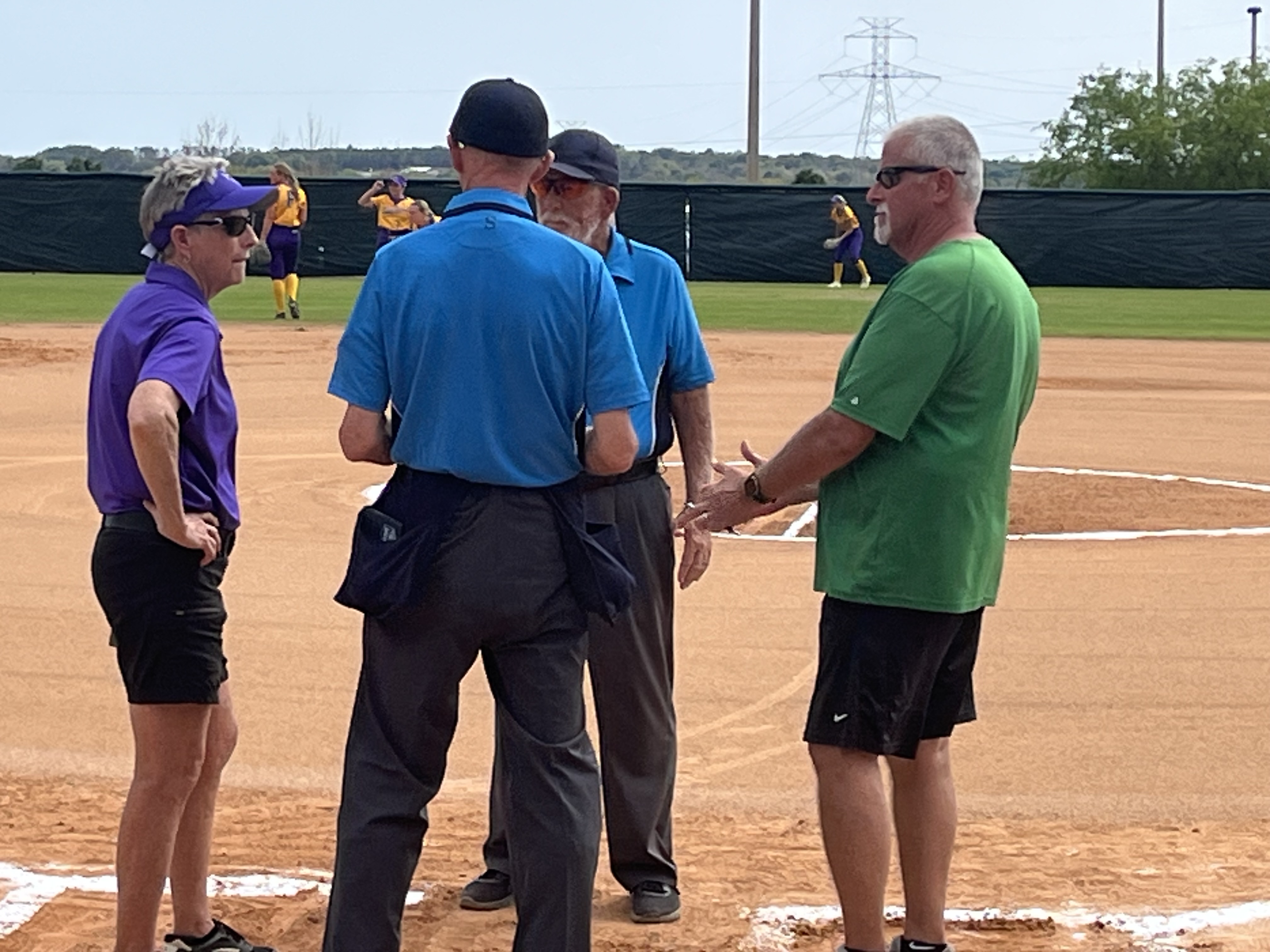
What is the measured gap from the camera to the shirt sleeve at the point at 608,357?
12.3 feet

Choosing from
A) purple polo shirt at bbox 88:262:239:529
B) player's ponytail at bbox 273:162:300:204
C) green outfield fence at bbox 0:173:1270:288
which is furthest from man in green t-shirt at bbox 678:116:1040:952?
green outfield fence at bbox 0:173:1270:288

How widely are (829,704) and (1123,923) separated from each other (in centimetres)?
114

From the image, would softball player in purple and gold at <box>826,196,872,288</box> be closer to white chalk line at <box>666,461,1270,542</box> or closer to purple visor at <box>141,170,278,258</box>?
white chalk line at <box>666,461,1270,542</box>

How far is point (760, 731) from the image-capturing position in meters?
6.43

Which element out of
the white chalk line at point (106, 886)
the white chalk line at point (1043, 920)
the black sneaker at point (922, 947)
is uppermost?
the black sneaker at point (922, 947)

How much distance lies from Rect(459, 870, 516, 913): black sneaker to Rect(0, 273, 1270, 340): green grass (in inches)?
695

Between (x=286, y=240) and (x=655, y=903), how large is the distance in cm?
2002

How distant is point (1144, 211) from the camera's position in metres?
35.8

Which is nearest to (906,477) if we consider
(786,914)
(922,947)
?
(922,947)

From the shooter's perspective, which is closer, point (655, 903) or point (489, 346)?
point (489, 346)

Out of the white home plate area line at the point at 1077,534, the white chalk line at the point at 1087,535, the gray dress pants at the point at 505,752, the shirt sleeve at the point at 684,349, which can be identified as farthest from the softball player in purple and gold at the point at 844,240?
the gray dress pants at the point at 505,752

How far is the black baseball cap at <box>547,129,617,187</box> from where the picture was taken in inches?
181

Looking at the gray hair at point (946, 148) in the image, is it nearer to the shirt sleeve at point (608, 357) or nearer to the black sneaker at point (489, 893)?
the shirt sleeve at point (608, 357)

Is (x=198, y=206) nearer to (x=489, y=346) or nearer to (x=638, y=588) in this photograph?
(x=489, y=346)
